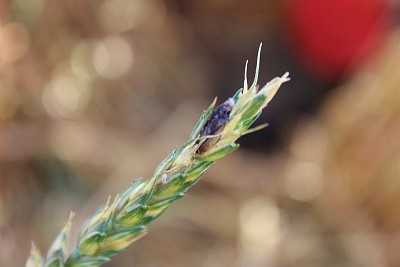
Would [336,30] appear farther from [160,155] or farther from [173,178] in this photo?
[173,178]

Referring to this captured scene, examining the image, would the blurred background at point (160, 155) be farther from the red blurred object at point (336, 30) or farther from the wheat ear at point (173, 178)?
the wheat ear at point (173, 178)

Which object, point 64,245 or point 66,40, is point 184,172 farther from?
point 66,40

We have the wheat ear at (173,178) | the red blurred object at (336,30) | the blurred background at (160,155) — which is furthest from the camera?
the red blurred object at (336,30)

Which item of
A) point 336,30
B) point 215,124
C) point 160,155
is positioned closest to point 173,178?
point 215,124

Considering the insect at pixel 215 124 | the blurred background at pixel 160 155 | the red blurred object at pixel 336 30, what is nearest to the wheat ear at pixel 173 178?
the insect at pixel 215 124

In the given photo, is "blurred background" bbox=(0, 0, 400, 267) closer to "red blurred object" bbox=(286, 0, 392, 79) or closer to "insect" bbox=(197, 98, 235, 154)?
"red blurred object" bbox=(286, 0, 392, 79)

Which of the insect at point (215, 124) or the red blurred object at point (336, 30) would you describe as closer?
the insect at point (215, 124)
